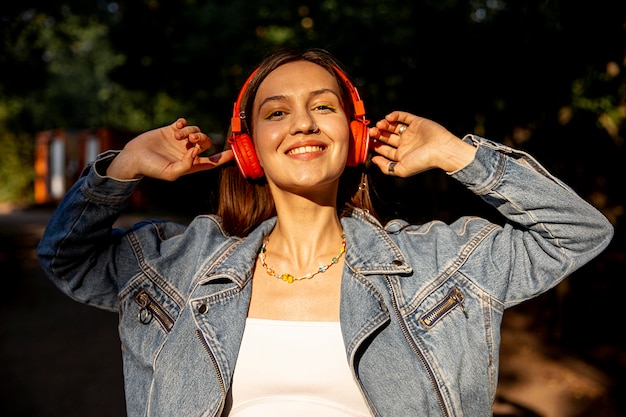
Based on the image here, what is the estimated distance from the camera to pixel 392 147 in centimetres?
232

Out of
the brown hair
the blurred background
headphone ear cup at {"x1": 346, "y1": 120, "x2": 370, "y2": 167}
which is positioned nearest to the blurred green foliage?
the blurred background

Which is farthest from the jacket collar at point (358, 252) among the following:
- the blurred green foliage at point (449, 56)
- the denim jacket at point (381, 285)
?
the blurred green foliage at point (449, 56)

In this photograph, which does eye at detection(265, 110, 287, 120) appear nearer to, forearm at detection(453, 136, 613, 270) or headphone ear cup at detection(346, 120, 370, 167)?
headphone ear cup at detection(346, 120, 370, 167)

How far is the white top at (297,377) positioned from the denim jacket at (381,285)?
0.07 m

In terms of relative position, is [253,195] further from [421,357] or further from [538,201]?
[538,201]

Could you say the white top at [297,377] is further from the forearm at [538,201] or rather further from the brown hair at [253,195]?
the forearm at [538,201]

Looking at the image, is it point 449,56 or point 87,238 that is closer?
point 87,238

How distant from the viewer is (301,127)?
7.00ft

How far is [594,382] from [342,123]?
430cm

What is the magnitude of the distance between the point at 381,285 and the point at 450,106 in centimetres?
372

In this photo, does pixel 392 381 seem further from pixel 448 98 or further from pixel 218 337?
pixel 448 98

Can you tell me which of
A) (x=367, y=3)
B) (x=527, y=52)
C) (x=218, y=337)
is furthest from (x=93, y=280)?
(x=367, y=3)

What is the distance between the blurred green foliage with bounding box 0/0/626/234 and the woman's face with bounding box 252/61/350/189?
443mm

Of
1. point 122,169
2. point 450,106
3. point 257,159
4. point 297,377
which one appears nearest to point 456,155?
point 257,159
